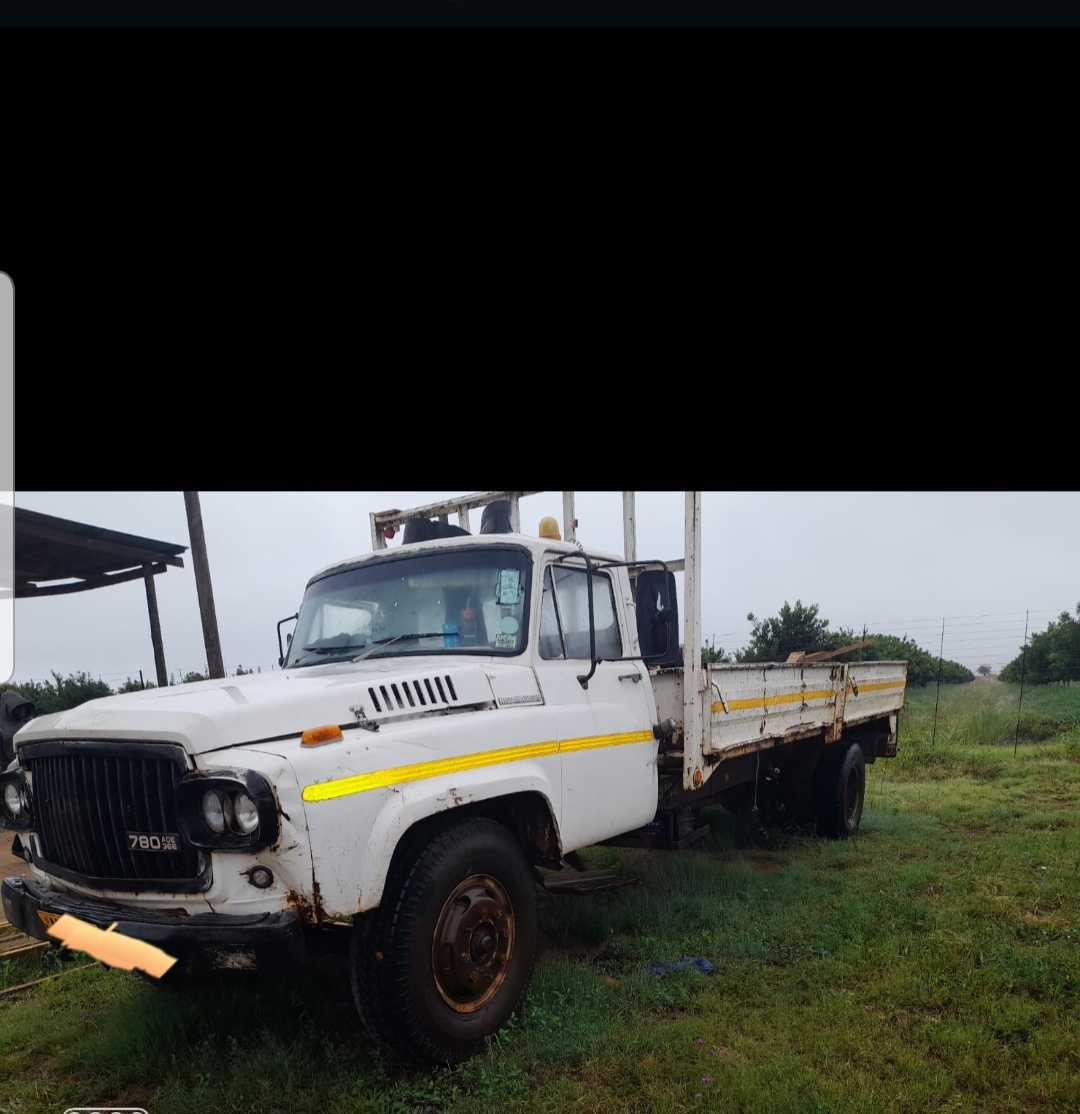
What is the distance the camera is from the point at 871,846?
21.0 feet

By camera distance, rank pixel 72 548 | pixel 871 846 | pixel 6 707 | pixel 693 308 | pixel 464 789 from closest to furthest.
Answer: pixel 693 308
pixel 464 789
pixel 6 707
pixel 871 846
pixel 72 548

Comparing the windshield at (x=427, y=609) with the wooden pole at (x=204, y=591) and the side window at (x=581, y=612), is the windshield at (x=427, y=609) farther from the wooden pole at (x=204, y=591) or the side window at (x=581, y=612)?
the wooden pole at (x=204, y=591)

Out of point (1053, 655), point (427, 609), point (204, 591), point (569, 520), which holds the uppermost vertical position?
point (204, 591)

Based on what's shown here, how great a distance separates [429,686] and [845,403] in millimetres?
2652

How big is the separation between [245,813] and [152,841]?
391mm

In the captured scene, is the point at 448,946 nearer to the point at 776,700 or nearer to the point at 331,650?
the point at 331,650

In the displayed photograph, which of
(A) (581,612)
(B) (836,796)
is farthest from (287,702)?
(B) (836,796)

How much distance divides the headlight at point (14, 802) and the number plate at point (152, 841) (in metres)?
0.88

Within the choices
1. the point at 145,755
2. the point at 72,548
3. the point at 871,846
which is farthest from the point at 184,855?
the point at 72,548

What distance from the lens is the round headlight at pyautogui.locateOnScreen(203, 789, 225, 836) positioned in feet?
8.91

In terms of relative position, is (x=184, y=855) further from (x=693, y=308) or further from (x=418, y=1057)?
(x=693, y=308)

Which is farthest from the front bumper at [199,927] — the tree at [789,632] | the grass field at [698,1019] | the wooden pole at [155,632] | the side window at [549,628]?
Result: the tree at [789,632]

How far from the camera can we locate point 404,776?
3033 millimetres

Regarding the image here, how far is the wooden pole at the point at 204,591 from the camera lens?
375 inches
